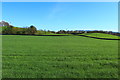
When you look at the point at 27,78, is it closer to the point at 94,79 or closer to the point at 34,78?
the point at 34,78

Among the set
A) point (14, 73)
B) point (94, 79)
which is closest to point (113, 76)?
point (94, 79)

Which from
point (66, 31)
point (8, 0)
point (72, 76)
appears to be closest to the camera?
point (72, 76)

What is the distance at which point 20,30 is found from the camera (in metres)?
43.8

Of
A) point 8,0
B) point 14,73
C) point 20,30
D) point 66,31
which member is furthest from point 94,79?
point 66,31

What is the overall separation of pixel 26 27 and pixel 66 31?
19.6 meters

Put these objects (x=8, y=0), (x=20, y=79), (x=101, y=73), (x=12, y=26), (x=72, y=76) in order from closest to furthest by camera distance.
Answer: (x=20, y=79) < (x=72, y=76) < (x=101, y=73) < (x=8, y=0) < (x=12, y=26)

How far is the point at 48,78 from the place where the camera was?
8.18ft

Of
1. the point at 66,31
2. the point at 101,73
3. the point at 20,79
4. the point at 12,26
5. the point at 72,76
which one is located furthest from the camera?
the point at 66,31

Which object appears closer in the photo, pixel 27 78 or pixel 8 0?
pixel 27 78

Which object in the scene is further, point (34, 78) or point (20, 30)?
point (20, 30)

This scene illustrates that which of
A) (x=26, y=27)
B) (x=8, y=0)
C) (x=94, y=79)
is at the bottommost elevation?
(x=94, y=79)

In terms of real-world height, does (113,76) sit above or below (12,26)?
below

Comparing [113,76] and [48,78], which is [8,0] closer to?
[48,78]

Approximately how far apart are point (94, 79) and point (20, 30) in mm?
45137
